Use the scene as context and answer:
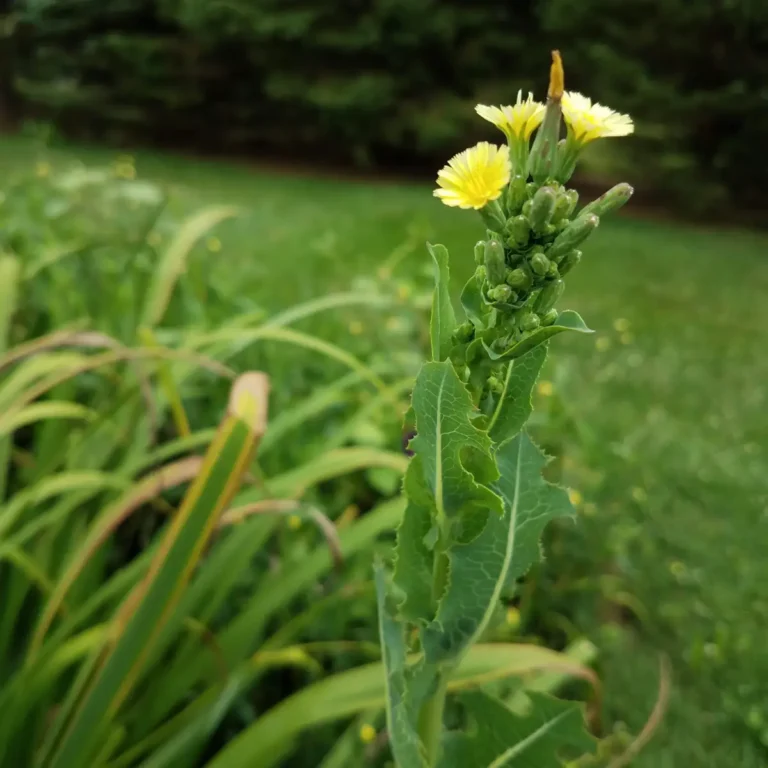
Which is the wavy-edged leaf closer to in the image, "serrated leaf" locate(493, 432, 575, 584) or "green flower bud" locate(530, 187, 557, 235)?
"serrated leaf" locate(493, 432, 575, 584)

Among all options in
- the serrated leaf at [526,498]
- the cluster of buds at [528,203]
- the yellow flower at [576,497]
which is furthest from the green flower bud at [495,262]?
the yellow flower at [576,497]

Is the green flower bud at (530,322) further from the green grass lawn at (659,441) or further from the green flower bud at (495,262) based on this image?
the green grass lawn at (659,441)

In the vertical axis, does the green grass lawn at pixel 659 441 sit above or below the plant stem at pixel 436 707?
below

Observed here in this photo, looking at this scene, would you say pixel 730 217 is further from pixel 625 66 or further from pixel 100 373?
pixel 100 373

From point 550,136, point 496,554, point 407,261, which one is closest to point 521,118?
point 550,136

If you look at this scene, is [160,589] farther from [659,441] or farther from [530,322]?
[659,441]

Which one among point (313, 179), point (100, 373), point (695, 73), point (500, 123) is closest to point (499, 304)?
point (500, 123)

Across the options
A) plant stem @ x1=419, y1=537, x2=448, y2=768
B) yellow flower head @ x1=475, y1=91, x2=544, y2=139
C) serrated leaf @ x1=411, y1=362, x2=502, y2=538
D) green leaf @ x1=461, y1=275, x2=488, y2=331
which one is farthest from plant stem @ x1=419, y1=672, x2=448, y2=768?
yellow flower head @ x1=475, y1=91, x2=544, y2=139
